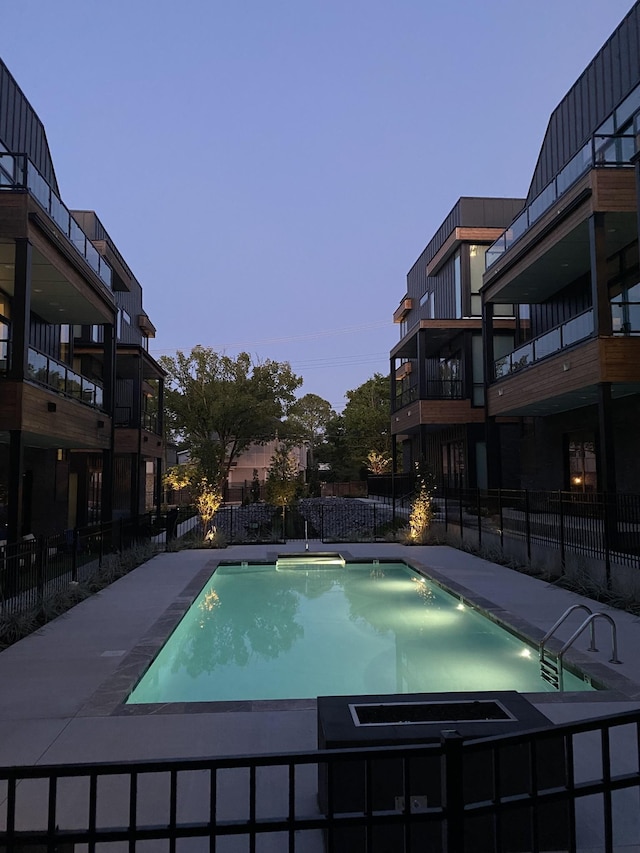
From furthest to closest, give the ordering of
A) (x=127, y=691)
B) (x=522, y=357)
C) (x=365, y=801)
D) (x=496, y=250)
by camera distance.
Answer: (x=496, y=250) < (x=522, y=357) < (x=127, y=691) < (x=365, y=801)

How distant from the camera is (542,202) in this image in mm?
16203

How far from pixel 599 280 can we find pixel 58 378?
41.3 ft

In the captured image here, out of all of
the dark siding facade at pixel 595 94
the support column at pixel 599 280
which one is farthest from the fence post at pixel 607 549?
the dark siding facade at pixel 595 94

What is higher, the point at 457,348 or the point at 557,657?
the point at 457,348

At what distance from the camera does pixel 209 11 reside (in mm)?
47156

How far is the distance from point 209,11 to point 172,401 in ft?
101

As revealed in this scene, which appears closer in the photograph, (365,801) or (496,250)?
(365,801)

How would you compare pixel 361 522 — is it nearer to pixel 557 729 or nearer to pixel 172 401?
pixel 172 401

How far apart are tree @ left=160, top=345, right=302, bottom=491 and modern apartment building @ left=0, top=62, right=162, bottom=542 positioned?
17908 millimetres

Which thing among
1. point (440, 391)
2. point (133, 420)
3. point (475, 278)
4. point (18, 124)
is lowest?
point (133, 420)

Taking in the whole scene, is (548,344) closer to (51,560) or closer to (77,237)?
(77,237)

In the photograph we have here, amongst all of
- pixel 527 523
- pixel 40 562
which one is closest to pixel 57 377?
pixel 40 562

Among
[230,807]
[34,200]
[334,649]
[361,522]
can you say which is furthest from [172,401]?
[230,807]

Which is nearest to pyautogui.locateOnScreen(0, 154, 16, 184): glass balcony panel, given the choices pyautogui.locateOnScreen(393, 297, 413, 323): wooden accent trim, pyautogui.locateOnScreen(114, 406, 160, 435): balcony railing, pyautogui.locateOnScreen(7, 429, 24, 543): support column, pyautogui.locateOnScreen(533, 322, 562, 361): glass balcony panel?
pyautogui.locateOnScreen(7, 429, 24, 543): support column
